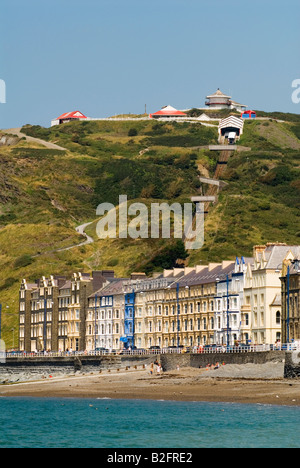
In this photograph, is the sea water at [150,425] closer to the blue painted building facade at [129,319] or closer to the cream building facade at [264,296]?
the cream building facade at [264,296]

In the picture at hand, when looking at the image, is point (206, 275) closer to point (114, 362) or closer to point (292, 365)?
point (114, 362)

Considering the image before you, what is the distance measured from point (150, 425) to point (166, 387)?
21302 mm

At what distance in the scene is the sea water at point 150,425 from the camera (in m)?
59.3

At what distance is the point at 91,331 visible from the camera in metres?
136

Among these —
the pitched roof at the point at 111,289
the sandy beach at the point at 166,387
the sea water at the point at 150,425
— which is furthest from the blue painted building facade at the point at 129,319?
the sea water at the point at 150,425

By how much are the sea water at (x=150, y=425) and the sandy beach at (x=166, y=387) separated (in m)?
2.28

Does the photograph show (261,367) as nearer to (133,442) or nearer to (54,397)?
(54,397)

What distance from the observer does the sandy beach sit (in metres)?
76.6

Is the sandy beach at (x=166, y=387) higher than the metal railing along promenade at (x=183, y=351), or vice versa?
the metal railing along promenade at (x=183, y=351)

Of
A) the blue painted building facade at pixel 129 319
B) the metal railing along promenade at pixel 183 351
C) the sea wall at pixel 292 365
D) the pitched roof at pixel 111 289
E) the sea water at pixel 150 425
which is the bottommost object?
the sea water at pixel 150 425

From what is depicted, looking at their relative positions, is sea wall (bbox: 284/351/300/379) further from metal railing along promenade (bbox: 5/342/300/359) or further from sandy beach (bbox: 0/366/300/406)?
metal railing along promenade (bbox: 5/342/300/359)

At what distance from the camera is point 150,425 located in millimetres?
66500
